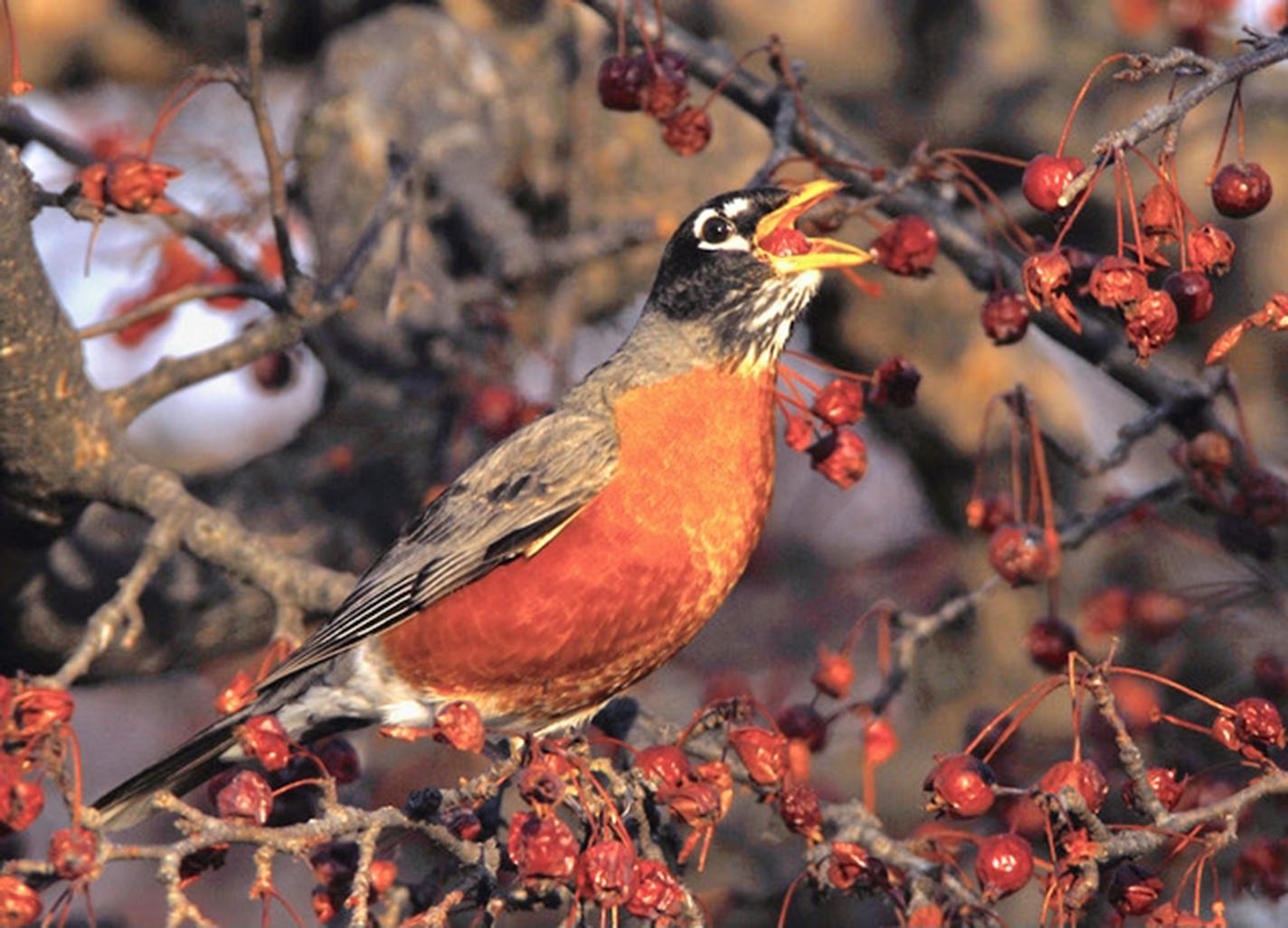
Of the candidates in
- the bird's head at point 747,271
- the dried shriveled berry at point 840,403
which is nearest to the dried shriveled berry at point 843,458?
the dried shriveled berry at point 840,403

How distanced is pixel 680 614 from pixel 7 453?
A: 1.36 meters

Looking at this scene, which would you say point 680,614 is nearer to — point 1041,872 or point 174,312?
point 1041,872

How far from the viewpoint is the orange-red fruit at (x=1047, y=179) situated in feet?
7.42

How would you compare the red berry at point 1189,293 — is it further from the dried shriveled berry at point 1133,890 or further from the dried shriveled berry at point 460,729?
the dried shriveled berry at point 460,729

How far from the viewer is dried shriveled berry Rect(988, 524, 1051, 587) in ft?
10.1

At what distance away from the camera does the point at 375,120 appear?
4.91 metres

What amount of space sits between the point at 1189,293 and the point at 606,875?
1180mm

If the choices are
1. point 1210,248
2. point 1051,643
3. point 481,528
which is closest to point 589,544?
point 481,528

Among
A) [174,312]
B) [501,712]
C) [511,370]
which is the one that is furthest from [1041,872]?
[174,312]

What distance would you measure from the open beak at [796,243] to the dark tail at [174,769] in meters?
1.36

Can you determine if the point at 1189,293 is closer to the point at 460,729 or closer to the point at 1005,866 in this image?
the point at 1005,866

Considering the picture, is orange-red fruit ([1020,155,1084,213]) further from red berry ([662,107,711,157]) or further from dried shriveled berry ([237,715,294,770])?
dried shriveled berry ([237,715,294,770])

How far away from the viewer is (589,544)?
3094mm

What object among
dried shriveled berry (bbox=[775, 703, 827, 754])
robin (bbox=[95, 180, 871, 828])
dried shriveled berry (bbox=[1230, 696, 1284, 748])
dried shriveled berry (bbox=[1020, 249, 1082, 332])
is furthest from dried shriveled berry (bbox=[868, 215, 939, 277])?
dried shriveled berry (bbox=[1230, 696, 1284, 748])
